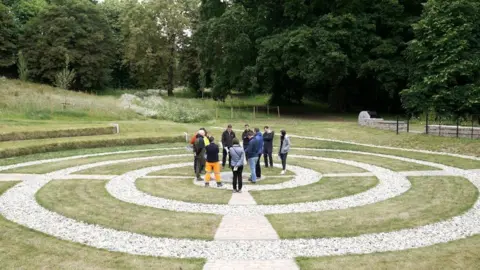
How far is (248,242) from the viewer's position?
10.3 m

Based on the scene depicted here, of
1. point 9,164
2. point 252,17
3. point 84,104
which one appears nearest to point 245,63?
point 252,17

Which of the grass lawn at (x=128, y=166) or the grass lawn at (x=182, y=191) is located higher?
the grass lawn at (x=128, y=166)

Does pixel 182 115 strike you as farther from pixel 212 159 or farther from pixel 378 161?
pixel 212 159

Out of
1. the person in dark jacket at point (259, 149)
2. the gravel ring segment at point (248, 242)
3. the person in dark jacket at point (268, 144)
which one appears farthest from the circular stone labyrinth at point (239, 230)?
the person in dark jacket at point (268, 144)

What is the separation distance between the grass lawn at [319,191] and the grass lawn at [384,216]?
5.23ft

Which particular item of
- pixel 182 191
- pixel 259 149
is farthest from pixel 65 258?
pixel 259 149

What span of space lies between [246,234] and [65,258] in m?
4.17

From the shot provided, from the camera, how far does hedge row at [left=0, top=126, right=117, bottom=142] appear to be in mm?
26234

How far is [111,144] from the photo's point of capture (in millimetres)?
28234

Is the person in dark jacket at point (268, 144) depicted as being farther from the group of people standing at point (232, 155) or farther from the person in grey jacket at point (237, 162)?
the person in grey jacket at point (237, 162)

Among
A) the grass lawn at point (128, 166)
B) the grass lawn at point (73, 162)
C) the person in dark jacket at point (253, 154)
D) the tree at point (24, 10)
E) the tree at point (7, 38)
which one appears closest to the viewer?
the person in dark jacket at point (253, 154)

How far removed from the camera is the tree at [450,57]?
3606 cm

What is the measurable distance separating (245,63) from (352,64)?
12650 mm

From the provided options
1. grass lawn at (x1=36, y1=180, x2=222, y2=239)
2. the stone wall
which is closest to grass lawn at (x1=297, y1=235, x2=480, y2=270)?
grass lawn at (x1=36, y1=180, x2=222, y2=239)
